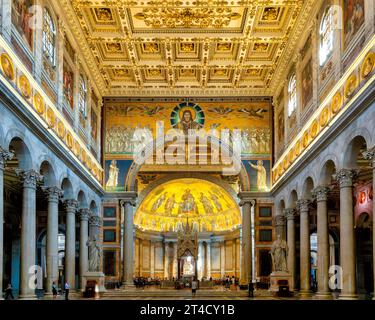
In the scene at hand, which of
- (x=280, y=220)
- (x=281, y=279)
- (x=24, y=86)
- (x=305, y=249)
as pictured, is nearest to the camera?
(x=24, y=86)

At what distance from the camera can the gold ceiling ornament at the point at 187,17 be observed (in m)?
32.2

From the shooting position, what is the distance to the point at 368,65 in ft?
71.0

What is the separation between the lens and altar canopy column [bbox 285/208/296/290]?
122 ft

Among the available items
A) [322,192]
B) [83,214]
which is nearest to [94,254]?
[83,214]

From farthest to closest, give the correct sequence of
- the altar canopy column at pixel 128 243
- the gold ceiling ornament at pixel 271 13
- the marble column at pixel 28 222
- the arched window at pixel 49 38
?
the altar canopy column at pixel 128 243 < the gold ceiling ornament at pixel 271 13 < the arched window at pixel 49 38 < the marble column at pixel 28 222

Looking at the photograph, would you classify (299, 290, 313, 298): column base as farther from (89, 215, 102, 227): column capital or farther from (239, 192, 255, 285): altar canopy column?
(89, 215, 102, 227): column capital

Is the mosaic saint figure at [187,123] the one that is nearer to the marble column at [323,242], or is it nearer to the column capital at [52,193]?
the column capital at [52,193]

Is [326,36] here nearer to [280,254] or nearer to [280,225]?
[280,254]

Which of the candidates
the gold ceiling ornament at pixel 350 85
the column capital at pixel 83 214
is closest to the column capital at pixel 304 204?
the gold ceiling ornament at pixel 350 85

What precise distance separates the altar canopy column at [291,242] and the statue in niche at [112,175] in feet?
40.8

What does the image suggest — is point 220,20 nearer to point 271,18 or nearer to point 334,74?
point 271,18

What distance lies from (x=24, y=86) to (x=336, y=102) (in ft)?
41.5

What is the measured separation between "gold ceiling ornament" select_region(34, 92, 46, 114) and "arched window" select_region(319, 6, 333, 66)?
12.8 metres
